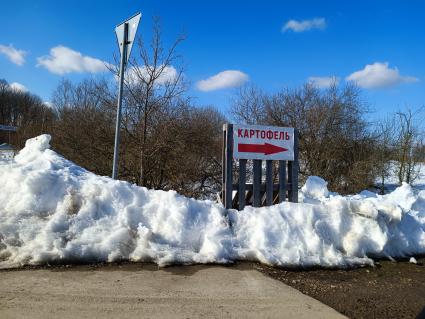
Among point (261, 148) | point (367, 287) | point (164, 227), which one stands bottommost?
point (367, 287)

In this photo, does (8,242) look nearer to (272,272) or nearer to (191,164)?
(272,272)

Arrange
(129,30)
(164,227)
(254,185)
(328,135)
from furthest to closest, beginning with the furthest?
(328,135)
(254,185)
(129,30)
(164,227)

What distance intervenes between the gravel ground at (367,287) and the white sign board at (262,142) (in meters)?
2.41

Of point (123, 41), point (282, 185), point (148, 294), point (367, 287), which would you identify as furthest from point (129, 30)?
point (367, 287)

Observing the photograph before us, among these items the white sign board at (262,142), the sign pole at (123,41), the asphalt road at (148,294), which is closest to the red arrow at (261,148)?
the white sign board at (262,142)

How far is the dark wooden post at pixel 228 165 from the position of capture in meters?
7.02

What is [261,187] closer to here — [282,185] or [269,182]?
[269,182]

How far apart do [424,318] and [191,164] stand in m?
11.1

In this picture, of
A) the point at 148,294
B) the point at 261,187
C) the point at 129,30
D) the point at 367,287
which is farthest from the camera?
the point at 261,187

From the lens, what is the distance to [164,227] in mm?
5695

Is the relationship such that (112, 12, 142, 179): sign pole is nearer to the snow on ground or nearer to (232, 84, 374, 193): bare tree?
the snow on ground

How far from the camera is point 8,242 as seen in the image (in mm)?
5039

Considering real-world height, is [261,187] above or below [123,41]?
below

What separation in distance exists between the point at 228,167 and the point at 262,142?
796 mm
